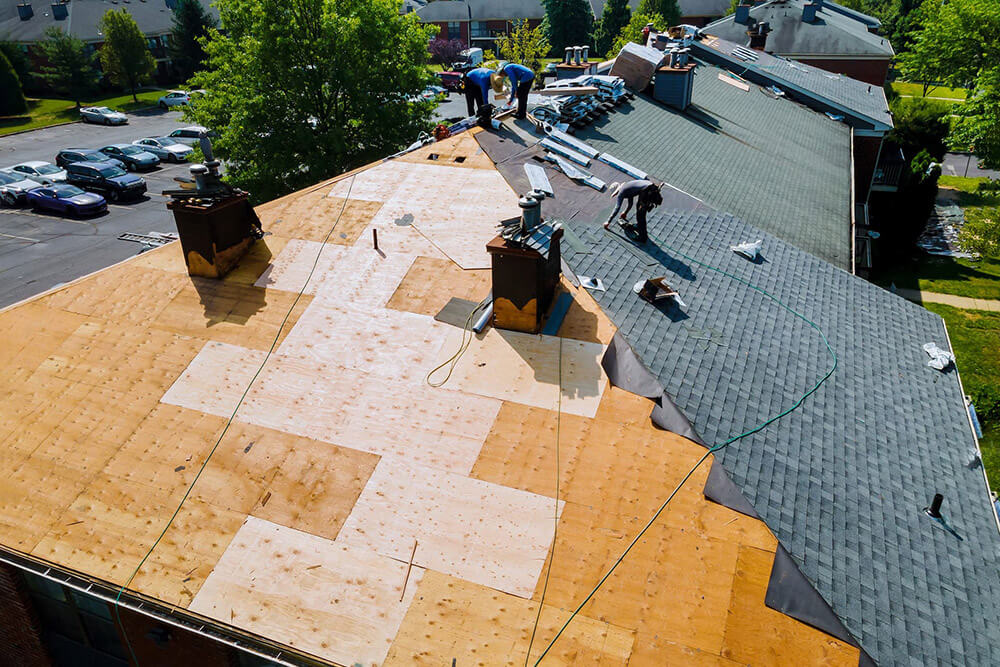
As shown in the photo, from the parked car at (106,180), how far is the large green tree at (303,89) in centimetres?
1463

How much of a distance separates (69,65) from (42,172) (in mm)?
26671

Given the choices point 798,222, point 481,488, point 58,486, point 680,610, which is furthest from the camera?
point 798,222

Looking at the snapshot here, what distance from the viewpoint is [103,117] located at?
59.2 m

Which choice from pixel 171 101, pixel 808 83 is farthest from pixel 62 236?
pixel 808 83

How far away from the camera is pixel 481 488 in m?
9.59

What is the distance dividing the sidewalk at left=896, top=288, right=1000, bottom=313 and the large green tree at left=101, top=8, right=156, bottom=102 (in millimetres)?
67410

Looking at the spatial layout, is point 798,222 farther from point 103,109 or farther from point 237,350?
point 103,109

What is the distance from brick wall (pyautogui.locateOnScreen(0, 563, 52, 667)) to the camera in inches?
430

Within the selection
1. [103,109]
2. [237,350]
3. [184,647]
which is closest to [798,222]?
[237,350]

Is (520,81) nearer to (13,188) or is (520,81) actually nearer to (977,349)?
(977,349)

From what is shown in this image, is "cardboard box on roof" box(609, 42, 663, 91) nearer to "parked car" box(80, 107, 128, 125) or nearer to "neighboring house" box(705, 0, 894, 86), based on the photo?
"neighboring house" box(705, 0, 894, 86)

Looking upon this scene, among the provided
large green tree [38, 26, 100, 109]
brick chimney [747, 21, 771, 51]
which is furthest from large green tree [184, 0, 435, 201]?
large green tree [38, 26, 100, 109]

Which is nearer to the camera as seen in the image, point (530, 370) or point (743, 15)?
point (530, 370)

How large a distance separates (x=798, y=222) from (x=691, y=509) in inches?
553
